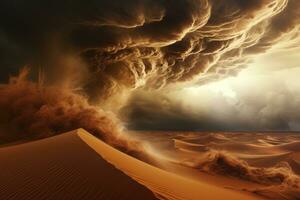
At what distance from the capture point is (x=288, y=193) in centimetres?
1305

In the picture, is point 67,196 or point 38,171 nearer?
point 67,196

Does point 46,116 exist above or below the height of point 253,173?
below

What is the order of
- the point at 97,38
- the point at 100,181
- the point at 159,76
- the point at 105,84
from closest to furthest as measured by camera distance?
the point at 100,181
the point at 97,38
the point at 105,84
the point at 159,76

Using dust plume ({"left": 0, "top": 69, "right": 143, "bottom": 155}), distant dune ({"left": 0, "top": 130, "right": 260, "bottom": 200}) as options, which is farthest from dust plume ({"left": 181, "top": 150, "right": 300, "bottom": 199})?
distant dune ({"left": 0, "top": 130, "right": 260, "bottom": 200})

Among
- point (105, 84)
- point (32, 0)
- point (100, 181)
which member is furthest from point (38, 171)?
point (105, 84)

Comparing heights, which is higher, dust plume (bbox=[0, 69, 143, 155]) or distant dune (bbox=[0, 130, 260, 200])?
dust plume (bbox=[0, 69, 143, 155])

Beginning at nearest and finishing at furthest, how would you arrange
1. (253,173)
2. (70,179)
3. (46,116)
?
(70,179), (46,116), (253,173)

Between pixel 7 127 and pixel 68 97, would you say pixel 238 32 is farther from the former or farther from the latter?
pixel 7 127

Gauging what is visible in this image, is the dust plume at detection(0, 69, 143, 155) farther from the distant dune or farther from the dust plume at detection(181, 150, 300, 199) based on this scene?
the distant dune

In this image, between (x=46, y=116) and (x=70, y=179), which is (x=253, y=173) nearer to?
(x=46, y=116)

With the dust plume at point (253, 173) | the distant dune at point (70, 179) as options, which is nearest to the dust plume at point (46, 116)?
the dust plume at point (253, 173)

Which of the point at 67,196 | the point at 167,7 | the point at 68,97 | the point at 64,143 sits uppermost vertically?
the point at 167,7

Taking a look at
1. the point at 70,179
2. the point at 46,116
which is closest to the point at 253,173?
the point at 46,116

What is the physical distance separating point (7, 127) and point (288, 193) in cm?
A: 1159
